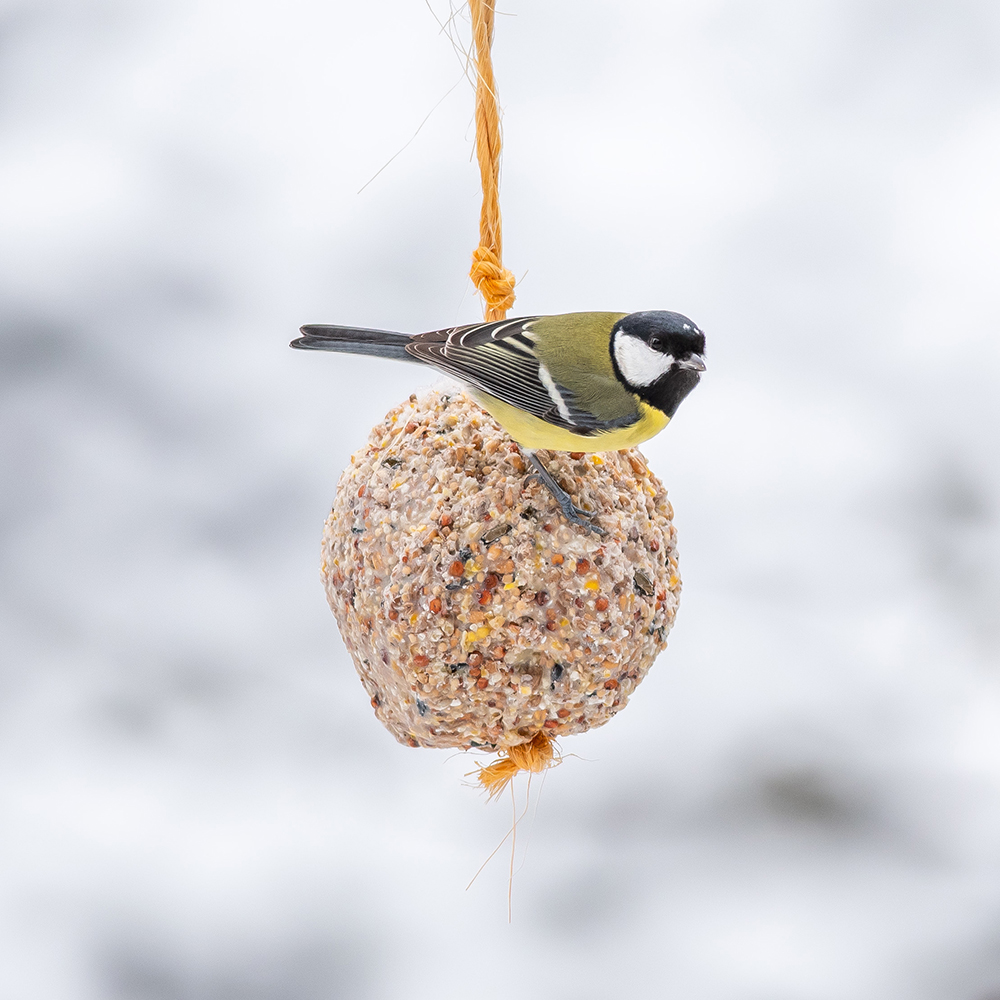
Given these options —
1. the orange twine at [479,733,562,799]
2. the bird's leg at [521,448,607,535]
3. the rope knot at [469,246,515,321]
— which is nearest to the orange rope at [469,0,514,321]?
the rope knot at [469,246,515,321]

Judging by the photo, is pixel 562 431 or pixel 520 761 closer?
pixel 562 431

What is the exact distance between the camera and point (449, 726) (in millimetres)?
1395

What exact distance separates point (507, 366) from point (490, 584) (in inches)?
10.1

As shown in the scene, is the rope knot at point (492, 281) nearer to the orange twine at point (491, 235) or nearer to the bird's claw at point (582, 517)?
the orange twine at point (491, 235)

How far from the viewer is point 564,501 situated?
4.39 feet

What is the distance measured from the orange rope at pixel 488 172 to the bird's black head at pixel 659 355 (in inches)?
7.0

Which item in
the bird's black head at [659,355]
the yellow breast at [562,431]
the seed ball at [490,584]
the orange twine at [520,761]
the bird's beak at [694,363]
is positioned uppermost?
the bird's black head at [659,355]

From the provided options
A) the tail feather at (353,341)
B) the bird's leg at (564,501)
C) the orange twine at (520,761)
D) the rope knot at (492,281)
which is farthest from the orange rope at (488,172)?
the orange twine at (520,761)

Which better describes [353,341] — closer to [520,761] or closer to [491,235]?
[491,235]

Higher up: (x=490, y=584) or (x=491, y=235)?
(x=491, y=235)

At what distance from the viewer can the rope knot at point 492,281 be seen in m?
1.45

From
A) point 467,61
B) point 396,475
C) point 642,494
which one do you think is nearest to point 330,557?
point 396,475

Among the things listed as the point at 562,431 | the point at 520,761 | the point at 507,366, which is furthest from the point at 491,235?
the point at 520,761

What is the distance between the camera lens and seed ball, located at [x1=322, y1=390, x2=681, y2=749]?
4.36 ft
